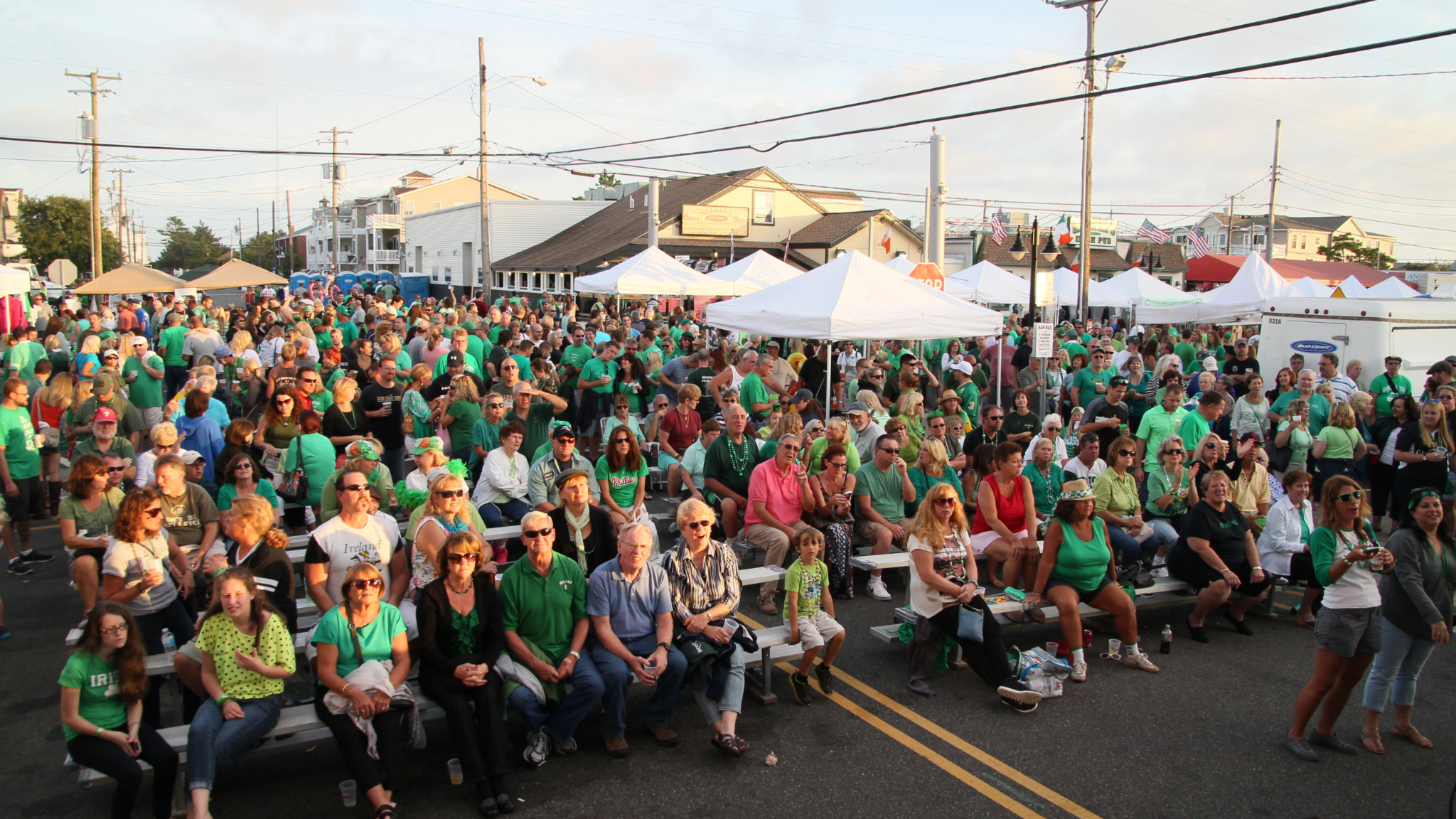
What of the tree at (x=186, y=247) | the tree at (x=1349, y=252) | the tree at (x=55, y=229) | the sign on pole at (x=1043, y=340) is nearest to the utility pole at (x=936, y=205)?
the sign on pole at (x=1043, y=340)

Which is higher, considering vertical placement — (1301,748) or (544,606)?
(544,606)

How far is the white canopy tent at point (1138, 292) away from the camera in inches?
877

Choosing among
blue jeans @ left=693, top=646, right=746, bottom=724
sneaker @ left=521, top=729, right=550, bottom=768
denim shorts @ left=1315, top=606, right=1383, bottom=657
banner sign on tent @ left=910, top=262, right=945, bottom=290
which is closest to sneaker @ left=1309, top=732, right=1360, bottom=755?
denim shorts @ left=1315, top=606, right=1383, bottom=657

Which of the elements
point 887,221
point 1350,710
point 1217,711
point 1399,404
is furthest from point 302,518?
point 887,221

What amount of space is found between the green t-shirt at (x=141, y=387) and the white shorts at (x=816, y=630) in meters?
8.94

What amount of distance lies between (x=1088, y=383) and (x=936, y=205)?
5.50 meters

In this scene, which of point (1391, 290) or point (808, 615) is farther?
point (1391, 290)

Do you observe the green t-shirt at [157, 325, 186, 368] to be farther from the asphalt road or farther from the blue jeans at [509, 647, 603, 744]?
the blue jeans at [509, 647, 603, 744]

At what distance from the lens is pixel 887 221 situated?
4053cm

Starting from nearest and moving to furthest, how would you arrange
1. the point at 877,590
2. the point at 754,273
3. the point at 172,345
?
1. the point at 877,590
2. the point at 172,345
3. the point at 754,273

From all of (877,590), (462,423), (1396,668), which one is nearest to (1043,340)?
(877,590)

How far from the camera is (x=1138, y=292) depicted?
22578 mm

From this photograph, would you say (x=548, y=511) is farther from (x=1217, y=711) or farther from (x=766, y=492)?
(x=1217, y=711)

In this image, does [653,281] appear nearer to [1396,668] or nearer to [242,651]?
[242,651]
